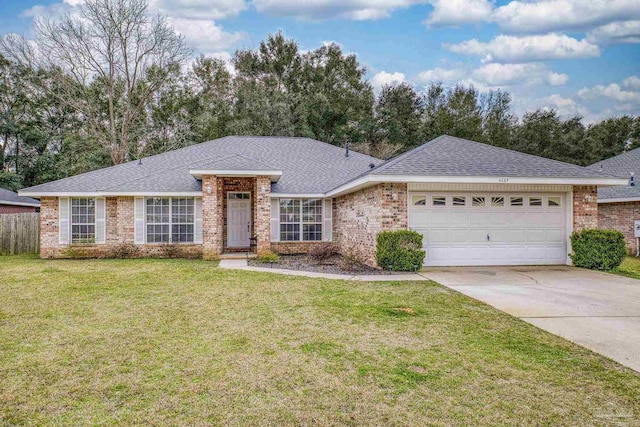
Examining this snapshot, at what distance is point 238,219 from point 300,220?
2781 mm

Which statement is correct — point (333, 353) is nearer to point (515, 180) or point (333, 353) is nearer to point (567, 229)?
point (515, 180)

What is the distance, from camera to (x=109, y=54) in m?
26.9

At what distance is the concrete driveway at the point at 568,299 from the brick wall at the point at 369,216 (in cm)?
178

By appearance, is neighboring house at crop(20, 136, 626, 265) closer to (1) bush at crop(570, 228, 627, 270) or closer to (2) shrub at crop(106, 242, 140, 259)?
(2) shrub at crop(106, 242, 140, 259)

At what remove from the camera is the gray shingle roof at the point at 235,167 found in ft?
50.1

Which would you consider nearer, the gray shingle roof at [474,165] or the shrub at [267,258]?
the gray shingle roof at [474,165]

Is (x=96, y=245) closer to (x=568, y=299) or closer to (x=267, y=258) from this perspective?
(x=267, y=258)

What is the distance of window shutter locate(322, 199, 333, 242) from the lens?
16.9 m

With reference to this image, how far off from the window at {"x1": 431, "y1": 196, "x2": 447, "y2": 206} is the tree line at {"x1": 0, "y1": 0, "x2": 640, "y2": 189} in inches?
752

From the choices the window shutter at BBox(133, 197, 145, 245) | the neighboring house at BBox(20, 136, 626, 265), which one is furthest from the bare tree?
the window shutter at BBox(133, 197, 145, 245)

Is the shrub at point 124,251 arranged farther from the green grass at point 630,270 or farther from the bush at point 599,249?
the green grass at point 630,270

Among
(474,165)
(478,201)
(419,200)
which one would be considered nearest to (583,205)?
(478,201)

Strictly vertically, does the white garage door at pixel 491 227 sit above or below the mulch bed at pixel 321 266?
above

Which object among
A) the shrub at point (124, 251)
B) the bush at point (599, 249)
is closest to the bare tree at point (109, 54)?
the shrub at point (124, 251)
